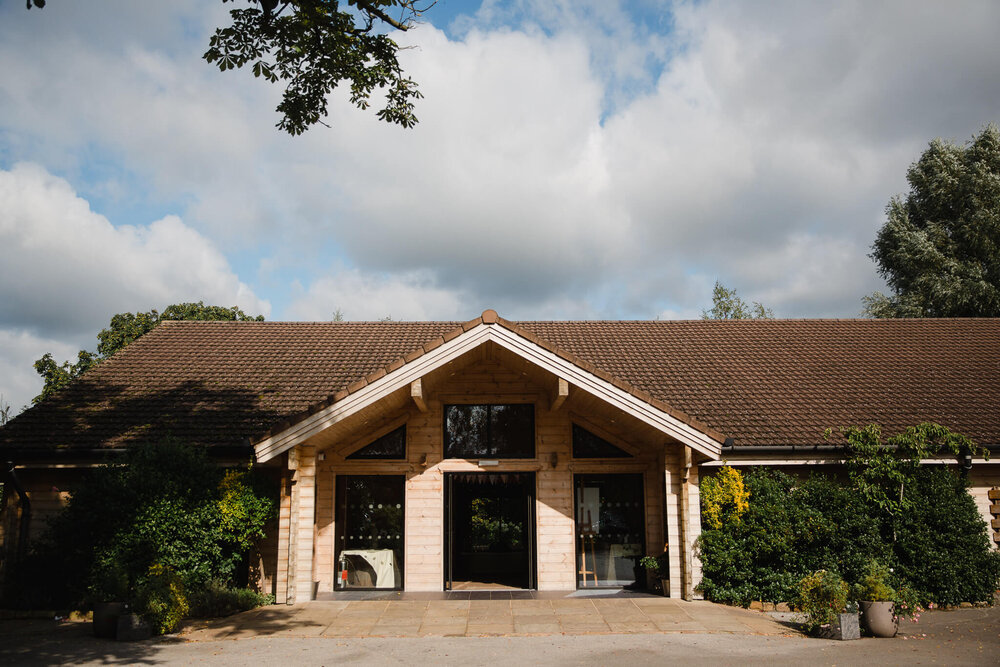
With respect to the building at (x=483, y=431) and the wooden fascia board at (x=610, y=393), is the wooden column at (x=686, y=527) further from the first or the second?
the wooden fascia board at (x=610, y=393)

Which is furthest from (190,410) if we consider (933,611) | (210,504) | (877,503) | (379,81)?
(933,611)

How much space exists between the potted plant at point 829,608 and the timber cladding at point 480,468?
10.7ft

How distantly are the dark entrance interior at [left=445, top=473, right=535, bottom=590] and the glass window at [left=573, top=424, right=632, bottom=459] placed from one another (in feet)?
5.95

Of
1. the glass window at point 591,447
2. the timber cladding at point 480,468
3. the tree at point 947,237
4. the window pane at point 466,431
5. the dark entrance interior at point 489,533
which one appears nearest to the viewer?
the timber cladding at point 480,468

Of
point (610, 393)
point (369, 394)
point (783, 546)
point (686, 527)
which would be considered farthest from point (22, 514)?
point (783, 546)

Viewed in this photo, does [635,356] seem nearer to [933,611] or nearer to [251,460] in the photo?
[933,611]

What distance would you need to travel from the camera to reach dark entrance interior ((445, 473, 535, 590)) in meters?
15.0

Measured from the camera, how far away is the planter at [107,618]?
9.06 meters

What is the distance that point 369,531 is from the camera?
1288 cm

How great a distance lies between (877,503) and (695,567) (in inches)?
120

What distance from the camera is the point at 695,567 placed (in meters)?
11.4

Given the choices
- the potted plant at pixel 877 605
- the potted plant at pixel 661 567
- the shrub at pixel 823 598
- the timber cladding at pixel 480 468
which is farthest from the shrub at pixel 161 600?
the potted plant at pixel 877 605

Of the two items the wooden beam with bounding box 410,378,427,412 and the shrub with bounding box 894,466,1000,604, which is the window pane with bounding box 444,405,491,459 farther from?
the shrub with bounding box 894,466,1000,604

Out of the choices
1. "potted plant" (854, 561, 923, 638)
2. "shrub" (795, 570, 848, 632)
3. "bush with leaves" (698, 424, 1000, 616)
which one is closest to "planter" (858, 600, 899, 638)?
"potted plant" (854, 561, 923, 638)
